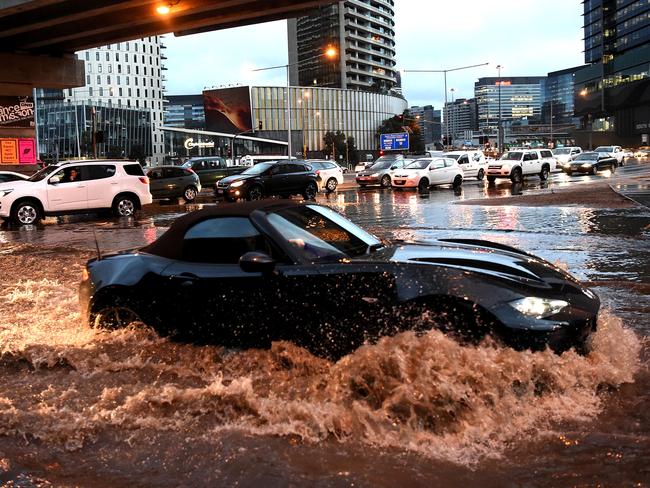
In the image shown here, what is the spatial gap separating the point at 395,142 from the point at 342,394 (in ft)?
207

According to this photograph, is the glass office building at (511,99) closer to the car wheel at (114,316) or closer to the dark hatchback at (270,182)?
the dark hatchback at (270,182)

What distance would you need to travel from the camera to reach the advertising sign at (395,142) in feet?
212

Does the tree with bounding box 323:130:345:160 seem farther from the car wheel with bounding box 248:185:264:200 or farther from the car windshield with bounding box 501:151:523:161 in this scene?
the car wheel with bounding box 248:185:264:200

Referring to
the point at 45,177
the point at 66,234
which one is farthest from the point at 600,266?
the point at 45,177

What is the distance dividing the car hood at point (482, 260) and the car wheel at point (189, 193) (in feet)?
71.6

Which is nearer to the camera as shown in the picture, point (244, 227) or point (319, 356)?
point (319, 356)

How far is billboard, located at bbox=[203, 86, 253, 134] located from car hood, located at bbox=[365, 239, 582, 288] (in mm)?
116360

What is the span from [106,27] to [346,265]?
2258cm

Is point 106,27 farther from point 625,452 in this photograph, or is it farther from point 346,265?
point 625,452

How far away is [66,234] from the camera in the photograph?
1531cm

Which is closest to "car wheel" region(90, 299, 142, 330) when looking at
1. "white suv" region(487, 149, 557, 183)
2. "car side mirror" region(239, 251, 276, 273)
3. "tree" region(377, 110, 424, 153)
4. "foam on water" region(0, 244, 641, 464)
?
"foam on water" region(0, 244, 641, 464)

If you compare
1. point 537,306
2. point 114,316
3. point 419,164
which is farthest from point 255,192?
point 537,306

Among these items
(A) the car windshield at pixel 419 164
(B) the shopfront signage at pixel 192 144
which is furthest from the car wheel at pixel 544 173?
(B) the shopfront signage at pixel 192 144

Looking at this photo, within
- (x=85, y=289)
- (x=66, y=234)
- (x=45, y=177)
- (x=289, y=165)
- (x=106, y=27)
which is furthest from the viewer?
(x=289, y=165)
